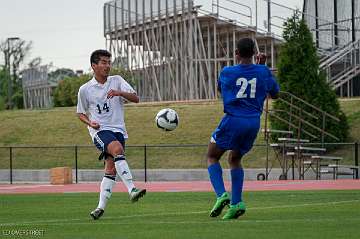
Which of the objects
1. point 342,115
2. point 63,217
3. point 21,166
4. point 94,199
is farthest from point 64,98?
point 63,217

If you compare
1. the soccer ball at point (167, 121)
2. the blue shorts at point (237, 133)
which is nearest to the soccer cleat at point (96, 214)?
the blue shorts at point (237, 133)

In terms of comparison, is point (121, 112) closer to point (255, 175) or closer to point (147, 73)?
point (255, 175)

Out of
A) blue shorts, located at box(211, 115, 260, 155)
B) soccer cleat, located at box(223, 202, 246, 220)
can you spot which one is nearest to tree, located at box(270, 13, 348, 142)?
blue shorts, located at box(211, 115, 260, 155)

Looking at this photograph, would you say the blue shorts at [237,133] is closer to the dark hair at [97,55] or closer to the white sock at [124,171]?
the white sock at [124,171]

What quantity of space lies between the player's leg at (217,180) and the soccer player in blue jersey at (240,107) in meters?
0.01

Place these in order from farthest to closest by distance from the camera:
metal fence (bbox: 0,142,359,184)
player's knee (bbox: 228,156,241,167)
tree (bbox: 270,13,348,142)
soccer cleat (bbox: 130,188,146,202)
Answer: tree (bbox: 270,13,348,142), metal fence (bbox: 0,142,359,184), soccer cleat (bbox: 130,188,146,202), player's knee (bbox: 228,156,241,167)

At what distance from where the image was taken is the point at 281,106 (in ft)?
130

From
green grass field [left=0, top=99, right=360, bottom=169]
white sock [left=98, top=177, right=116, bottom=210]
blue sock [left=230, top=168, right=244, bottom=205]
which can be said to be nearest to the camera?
blue sock [left=230, top=168, right=244, bottom=205]

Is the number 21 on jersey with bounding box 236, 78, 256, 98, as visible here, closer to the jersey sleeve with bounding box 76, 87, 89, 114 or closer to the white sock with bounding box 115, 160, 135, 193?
the white sock with bounding box 115, 160, 135, 193

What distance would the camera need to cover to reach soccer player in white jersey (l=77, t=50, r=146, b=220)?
1413cm

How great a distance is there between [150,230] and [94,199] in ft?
29.9

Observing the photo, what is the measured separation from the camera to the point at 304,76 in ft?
132

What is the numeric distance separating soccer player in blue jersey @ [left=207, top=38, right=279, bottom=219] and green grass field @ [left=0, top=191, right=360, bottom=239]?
1.34 ft

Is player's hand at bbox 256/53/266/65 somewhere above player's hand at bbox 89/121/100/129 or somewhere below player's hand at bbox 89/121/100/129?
above
